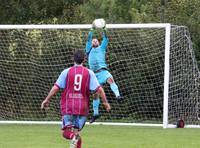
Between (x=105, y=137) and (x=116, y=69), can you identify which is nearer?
(x=105, y=137)

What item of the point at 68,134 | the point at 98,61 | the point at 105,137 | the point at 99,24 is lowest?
the point at 105,137

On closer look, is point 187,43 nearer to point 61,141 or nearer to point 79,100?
point 61,141

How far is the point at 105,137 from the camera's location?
15.4 metres

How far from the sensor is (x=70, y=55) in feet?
66.5

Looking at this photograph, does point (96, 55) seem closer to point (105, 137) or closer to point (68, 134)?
point (105, 137)

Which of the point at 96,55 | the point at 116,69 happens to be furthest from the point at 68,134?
the point at 116,69

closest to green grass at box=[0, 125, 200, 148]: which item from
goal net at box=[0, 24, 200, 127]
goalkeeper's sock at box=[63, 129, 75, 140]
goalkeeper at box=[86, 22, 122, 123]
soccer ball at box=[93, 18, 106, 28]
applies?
goalkeeper at box=[86, 22, 122, 123]

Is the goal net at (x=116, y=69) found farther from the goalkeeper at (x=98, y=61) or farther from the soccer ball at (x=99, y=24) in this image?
the soccer ball at (x=99, y=24)

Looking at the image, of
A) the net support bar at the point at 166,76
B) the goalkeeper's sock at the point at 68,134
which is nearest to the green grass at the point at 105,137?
the net support bar at the point at 166,76

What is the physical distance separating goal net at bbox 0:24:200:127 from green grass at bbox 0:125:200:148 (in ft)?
5.14

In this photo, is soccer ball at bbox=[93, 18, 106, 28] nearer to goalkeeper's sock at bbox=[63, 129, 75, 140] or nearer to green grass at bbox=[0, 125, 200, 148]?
green grass at bbox=[0, 125, 200, 148]

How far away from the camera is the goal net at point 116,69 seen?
19125 millimetres

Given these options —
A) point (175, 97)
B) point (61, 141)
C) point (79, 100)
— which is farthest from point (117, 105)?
point (79, 100)

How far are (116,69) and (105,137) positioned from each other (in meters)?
5.02
